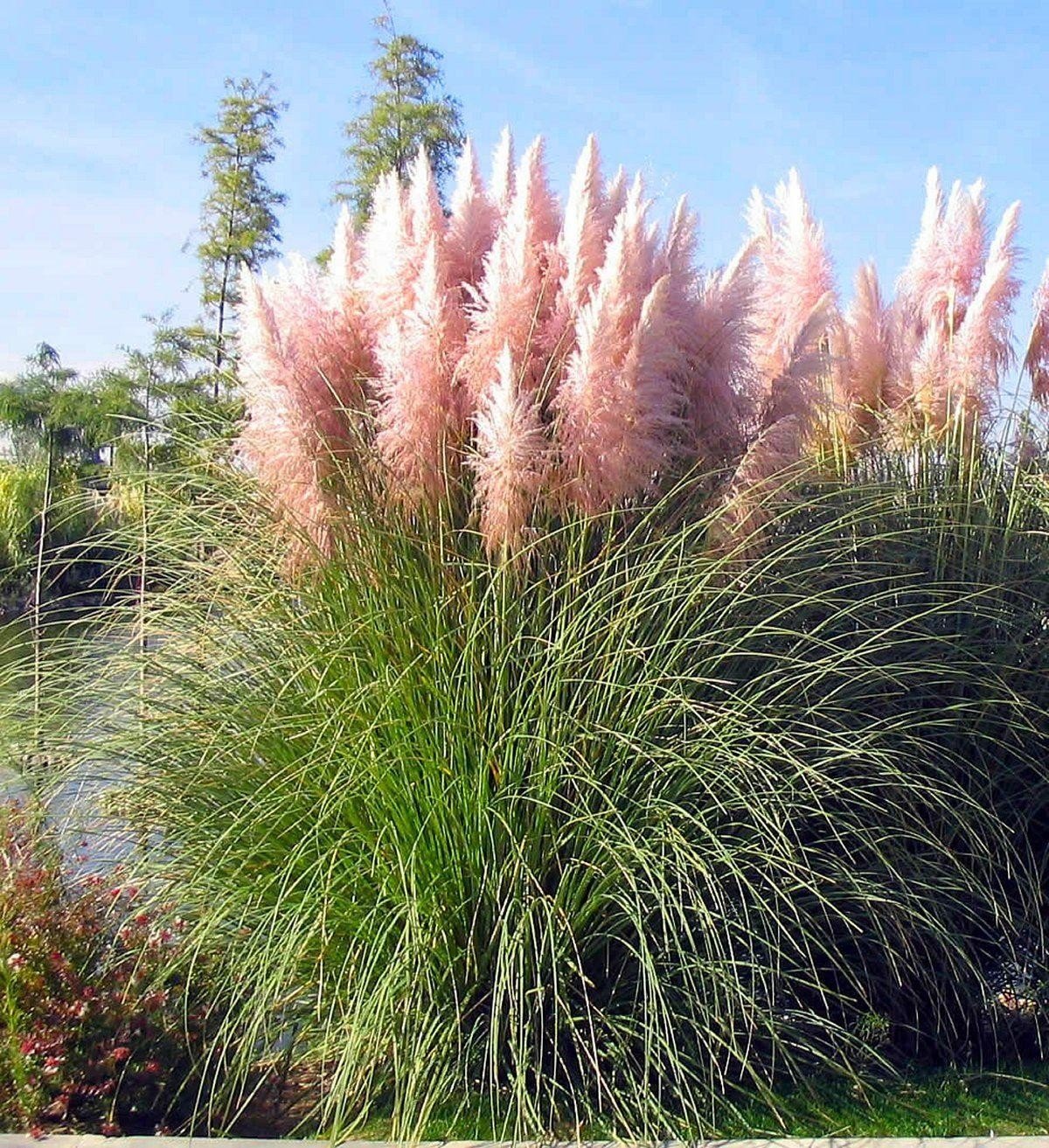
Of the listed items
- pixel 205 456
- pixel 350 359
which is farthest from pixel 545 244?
pixel 205 456

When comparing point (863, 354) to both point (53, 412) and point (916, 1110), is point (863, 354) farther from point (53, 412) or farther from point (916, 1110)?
point (53, 412)

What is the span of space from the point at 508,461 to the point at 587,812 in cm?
103

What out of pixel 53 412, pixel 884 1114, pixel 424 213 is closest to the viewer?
pixel 884 1114

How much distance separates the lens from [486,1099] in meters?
3.39

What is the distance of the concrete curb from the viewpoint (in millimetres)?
3166

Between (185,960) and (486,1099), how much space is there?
3.03 ft

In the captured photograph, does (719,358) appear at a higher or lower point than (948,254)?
lower

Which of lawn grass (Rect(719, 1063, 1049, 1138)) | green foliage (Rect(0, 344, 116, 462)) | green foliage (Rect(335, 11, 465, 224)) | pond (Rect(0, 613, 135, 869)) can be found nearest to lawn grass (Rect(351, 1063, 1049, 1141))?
lawn grass (Rect(719, 1063, 1049, 1138))

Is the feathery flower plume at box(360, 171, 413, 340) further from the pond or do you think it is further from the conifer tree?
the conifer tree

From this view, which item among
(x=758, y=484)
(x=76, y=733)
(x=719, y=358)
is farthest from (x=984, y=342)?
(x=76, y=733)

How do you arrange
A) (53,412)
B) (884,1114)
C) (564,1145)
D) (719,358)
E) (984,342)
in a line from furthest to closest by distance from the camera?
(53,412)
(984,342)
(719,358)
(884,1114)
(564,1145)

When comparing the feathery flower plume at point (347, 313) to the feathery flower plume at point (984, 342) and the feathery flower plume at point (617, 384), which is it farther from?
the feathery flower plume at point (984, 342)

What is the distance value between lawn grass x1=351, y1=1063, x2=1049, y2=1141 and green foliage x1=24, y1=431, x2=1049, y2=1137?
3.3 inches

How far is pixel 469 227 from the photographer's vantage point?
4230 mm
